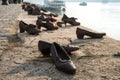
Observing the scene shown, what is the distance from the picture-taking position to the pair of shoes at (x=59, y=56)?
4959mm

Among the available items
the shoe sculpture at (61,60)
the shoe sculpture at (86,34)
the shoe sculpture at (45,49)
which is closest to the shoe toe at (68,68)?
the shoe sculpture at (61,60)

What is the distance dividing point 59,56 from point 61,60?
0.36 metres

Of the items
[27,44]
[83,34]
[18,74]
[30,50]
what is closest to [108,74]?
[18,74]

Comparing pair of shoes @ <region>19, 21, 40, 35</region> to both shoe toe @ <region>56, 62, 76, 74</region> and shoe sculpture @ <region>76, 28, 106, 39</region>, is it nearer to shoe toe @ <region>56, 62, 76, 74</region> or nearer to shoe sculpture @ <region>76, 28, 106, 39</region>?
shoe sculpture @ <region>76, 28, 106, 39</region>

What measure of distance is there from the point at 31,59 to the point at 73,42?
196 centimetres

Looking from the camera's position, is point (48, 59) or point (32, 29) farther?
point (32, 29)

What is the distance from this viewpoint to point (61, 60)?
17.0 feet

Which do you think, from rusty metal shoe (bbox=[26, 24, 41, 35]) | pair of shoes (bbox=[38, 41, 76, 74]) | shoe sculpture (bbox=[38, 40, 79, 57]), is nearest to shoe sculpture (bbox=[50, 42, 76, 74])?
pair of shoes (bbox=[38, 41, 76, 74])

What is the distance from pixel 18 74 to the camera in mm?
4938

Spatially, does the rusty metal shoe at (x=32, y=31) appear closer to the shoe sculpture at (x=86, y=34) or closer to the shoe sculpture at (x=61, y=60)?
the shoe sculpture at (x=86, y=34)

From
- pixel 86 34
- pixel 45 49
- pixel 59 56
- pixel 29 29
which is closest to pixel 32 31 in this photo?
pixel 29 29

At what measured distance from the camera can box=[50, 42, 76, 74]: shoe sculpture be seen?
4.95 meters

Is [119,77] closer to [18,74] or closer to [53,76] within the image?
[53,76]

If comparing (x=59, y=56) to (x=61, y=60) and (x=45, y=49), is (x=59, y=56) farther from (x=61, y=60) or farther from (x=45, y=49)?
(x=45, y=49)
